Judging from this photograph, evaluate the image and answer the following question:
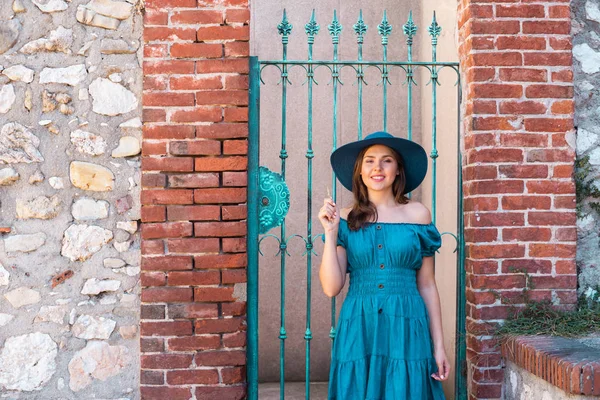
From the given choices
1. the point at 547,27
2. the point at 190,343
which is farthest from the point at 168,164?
the point at 547,27

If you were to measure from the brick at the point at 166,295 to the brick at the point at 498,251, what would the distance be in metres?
1.46

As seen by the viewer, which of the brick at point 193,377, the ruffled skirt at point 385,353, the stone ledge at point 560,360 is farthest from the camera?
the brick at point 193,377

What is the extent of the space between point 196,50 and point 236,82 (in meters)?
0.25

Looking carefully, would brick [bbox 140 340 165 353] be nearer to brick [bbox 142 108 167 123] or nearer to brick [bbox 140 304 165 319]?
brick [bbox 140 304 165 319]

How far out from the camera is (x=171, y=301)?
3.11 metres

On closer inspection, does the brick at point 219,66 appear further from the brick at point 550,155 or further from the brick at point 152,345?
the brick at point 550,155

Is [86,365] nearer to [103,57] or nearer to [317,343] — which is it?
[103,57]

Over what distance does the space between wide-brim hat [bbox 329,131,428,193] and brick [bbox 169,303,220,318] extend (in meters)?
0.90

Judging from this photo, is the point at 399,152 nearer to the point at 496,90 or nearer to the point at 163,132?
the point at 496,90

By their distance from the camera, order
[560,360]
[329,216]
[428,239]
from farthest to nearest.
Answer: [428,239] < [329,216] < [560,360]

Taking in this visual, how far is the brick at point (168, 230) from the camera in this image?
3117mm

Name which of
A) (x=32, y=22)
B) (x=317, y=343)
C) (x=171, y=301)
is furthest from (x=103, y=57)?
(x=317, y=343)

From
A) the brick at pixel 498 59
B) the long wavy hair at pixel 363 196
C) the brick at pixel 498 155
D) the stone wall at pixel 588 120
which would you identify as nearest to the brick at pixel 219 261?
the long wavy hair at pixel 363 196

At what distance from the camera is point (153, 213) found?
3.13 metres
